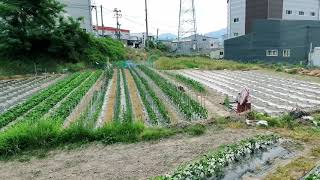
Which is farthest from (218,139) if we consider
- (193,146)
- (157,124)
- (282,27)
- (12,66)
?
(282,27)

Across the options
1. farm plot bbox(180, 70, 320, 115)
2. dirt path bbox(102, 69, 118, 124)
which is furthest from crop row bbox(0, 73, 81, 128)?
farm plot bbox(180, 70, 320, 115)

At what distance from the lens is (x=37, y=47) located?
27.7 metres

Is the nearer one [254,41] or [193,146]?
[193,146]

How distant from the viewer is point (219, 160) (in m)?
6.01

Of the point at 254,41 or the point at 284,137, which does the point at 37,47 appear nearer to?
the point at 254,41

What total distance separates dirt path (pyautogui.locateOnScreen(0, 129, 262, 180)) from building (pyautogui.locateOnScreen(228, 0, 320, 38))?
103 feet

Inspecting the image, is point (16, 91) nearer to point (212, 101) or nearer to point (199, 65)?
point (212, 101)

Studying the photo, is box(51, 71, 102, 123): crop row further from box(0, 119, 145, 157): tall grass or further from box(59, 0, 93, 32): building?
box(59, 0, 93, 32): building

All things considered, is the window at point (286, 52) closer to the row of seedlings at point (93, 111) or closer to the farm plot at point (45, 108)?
the row of seedlings at point (93, 111)

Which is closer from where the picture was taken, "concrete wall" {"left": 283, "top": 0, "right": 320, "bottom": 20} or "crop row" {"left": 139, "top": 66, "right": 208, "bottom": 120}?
"crop row" {"left": 139, "top": 66, "right": 208, "bottom": 120}

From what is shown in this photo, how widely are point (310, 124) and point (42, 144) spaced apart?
6.68 metres

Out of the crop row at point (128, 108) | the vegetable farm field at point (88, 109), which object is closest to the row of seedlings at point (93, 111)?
the vegetable farm field at point (88, 109)

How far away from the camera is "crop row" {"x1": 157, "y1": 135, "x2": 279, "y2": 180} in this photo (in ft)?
17.5

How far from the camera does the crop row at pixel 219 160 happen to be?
5336mm
